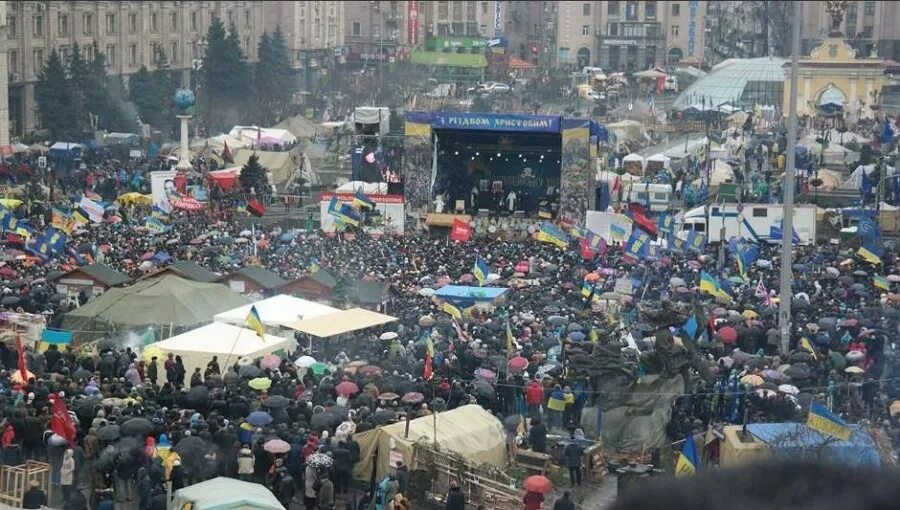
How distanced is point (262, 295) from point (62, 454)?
34.1 ft

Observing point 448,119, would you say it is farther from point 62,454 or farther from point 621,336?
point 62,454

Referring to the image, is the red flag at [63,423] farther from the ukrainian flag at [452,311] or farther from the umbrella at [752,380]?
the ukrainian flag at [452,311]

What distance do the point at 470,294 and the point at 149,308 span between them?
5.32 m

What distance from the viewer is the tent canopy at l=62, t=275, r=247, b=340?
73.8 ft

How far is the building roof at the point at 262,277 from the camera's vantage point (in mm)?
26172

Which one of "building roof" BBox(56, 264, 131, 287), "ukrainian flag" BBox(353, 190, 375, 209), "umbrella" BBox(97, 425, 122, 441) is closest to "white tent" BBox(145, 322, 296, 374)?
"umbrella" BBox(97, 425, 122, 441)

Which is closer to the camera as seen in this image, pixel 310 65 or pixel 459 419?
pixel 459 419

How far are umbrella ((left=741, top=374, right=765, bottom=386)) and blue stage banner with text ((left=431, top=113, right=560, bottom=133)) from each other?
21.4 m

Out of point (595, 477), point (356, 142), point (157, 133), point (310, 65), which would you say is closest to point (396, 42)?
point (310, 65)

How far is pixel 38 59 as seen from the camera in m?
63.2

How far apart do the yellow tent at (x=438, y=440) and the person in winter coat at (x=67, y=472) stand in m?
2.62

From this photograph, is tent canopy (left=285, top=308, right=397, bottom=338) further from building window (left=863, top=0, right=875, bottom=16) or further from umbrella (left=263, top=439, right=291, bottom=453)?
building window (left=863, top=0, right=875, bottom=16)

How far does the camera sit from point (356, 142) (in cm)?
4781

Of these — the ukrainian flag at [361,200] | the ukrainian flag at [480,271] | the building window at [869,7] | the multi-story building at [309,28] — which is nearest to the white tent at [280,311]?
the ukrainian flag at [480,271]
